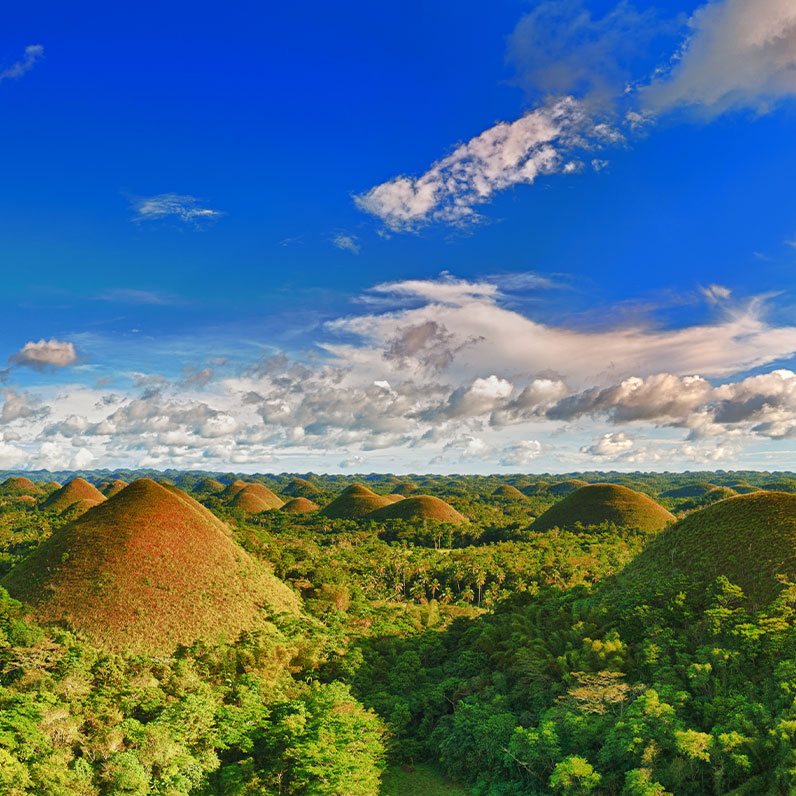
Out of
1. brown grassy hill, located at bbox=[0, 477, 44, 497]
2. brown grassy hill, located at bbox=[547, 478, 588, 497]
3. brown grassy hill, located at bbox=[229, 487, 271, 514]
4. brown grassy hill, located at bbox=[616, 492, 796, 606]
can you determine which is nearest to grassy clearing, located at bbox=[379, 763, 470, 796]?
brown grassy hill, located at bbox=[616, 492, 796, 606]

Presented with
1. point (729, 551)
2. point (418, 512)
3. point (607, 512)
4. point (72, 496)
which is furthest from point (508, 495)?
point (729, 551)

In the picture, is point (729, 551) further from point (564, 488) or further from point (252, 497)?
point (564, 488)

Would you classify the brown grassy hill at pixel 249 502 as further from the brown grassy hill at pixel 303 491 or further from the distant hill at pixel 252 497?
the brown grassy hill at pixel 303 491

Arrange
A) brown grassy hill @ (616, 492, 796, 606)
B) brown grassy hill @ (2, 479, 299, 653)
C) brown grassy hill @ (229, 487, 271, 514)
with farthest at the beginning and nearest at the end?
brown grassy hill @ (229, 487, 271, 514) → brown grassy hill @ (2, 479, 299, 653) → brown grassy hill @ (616, 492, 796, 606)

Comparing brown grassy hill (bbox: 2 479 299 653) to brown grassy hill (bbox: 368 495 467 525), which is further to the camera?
brown grassy hill (bbox: 368 495 467 525)

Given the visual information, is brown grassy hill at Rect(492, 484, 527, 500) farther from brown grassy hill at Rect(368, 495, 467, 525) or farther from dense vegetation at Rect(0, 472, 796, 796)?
dense vegetation at Rect(0, 472, 796, 796)

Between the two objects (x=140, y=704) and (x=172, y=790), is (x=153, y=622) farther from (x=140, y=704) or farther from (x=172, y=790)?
(x=172, y=790)
